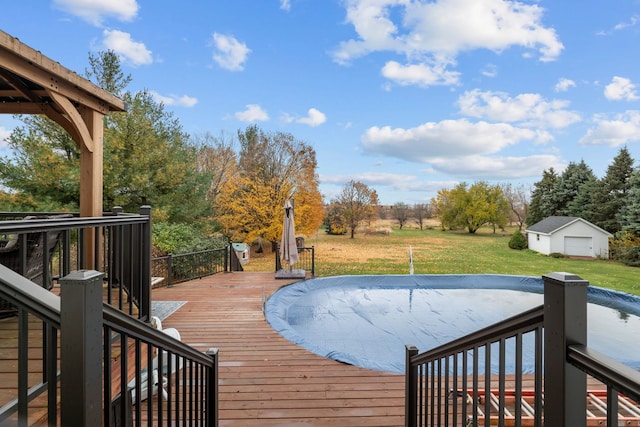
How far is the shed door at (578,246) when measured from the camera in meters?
18.9

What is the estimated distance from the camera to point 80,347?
87 cm

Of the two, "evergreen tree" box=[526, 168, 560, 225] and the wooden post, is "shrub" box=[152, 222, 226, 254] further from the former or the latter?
"evergreen tree" box=[526, 168, 560, 225]

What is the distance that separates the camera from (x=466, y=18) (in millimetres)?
9570

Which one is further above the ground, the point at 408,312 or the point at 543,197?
the point at 543,197

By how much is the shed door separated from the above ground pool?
11.0 metres

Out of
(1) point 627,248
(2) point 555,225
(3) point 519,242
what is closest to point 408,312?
(1) point 627,248

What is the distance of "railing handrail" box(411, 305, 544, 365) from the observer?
106 cm

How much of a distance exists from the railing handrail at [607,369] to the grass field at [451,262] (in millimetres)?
11355

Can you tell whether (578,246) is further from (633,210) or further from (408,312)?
(408,312)

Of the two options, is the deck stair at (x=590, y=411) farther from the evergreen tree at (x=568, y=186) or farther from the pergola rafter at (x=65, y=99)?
the evergreen tree at (x=568, y=186)

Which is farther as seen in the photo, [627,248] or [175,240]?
[627,248]

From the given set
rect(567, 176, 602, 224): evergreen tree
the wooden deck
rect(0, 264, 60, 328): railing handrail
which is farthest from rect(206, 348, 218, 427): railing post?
rect(567, 176, 602, 224): evergreen tree

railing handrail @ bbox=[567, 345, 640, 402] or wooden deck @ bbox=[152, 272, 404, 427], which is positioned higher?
railing handrail @ bbox=[567, 345, 640, 402]

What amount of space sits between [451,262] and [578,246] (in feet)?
29.3
